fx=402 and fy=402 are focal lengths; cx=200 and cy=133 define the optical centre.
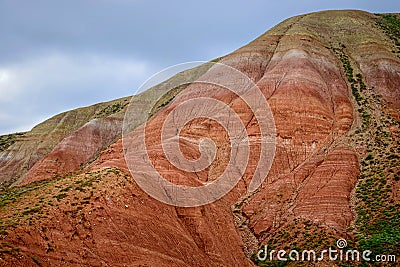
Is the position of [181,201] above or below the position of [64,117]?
below

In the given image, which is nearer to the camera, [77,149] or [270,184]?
[270,184]

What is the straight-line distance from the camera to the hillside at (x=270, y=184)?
20.5 meters

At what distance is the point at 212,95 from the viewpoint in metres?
49.8

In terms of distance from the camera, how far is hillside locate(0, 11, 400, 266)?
67.2 feet

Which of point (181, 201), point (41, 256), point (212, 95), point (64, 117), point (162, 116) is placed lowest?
point (41, 256)

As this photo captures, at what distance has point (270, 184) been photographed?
113 feet

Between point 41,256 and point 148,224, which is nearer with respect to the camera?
point 41,256

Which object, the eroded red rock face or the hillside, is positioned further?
the eroded red rock face

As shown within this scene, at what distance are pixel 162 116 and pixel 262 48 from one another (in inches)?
778

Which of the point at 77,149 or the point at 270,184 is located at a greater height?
the point at 77,149

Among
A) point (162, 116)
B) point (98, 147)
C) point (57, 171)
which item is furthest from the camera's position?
point (98, 147)

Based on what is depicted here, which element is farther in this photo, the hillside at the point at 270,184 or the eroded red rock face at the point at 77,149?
Result: the eroded red rock face at the point at 77,149

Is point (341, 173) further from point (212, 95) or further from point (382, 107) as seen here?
point (212, 95)

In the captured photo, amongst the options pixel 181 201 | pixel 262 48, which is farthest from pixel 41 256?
pixel 262 48
